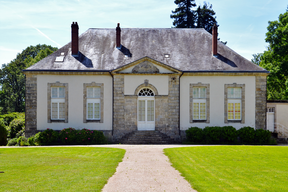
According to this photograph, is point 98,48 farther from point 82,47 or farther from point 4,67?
point 4,67

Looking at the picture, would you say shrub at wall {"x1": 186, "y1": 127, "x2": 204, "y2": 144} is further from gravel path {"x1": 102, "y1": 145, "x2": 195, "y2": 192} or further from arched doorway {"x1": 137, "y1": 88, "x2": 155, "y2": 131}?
gravel path {"x1": 102, "y1": 145, "x2": 195, "y2": 192}

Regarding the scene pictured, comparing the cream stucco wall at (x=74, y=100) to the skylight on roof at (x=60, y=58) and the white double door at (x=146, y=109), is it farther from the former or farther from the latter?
the white double door at (x=146, y=109)

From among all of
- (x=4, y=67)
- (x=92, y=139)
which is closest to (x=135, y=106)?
(x=92, y=139)

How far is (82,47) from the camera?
21.1m

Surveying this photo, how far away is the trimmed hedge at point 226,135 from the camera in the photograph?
18.0m

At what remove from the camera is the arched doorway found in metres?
18.7

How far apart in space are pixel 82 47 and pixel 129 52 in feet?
10.7

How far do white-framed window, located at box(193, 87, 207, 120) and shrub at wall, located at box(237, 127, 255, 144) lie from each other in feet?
7.62

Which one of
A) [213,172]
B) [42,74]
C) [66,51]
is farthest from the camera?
[66,51]

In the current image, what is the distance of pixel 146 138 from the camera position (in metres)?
17.8

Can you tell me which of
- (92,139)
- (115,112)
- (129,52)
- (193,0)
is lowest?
(92,139)

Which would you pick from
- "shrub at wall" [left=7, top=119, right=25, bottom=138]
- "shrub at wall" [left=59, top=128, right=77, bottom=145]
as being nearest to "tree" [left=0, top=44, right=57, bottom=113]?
"shrub at wall" [left=7, top=119, right=25, bottom=138]

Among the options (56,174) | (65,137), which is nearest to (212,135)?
(65,137)

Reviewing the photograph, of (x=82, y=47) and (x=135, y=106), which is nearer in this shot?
(x=135, y=106)
